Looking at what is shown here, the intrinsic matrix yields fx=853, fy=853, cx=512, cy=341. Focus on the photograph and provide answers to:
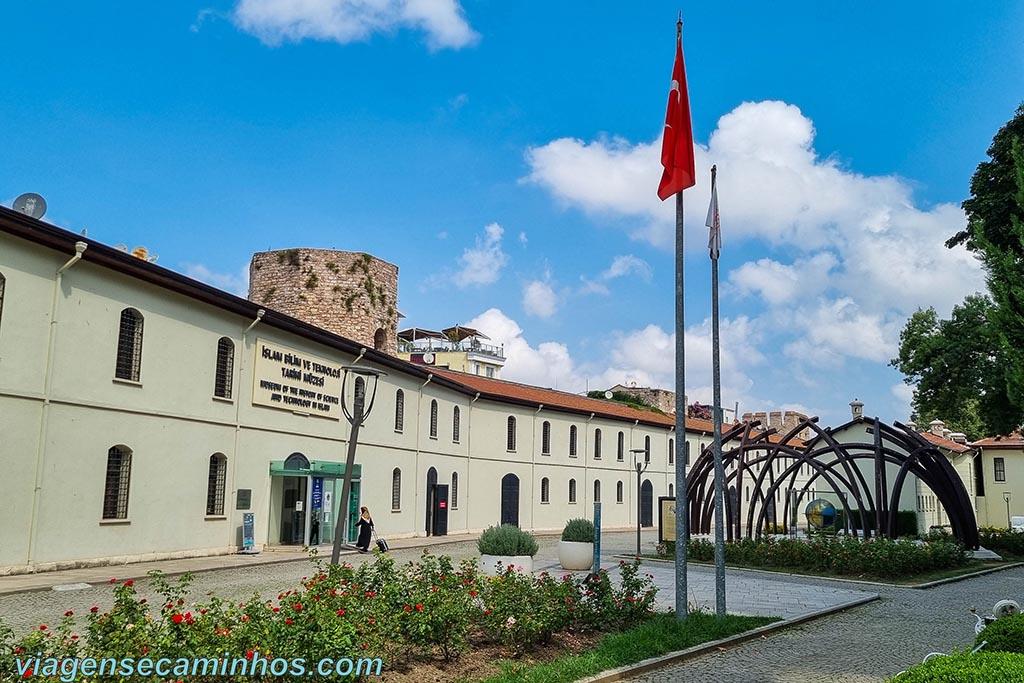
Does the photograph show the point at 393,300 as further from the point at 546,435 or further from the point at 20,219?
the point at 20,219

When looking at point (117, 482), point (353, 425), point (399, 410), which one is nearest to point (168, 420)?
point (117, 482)

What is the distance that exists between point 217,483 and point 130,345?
450 centimetres

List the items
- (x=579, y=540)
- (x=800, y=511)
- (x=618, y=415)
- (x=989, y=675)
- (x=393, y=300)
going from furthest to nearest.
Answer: (x=800, y=511)
(x=618, y=415)
(x=393, y=300)
(x=579, y=540)
(x=989, y=675)

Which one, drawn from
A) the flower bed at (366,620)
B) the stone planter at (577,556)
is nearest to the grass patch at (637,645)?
the flower bed at (366,620)

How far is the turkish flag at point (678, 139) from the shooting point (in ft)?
39.7

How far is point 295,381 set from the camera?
2527cm

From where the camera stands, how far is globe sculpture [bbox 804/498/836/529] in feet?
142

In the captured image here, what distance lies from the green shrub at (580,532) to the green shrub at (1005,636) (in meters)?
13.4

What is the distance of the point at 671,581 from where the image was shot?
19.1 m

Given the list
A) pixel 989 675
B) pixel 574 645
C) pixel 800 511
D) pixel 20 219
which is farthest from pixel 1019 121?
pixel 800 511

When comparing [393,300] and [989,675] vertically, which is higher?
[393,300]

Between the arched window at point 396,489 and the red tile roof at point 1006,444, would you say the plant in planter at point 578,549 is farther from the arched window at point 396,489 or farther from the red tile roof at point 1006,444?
the red tile roof at point 1006,444

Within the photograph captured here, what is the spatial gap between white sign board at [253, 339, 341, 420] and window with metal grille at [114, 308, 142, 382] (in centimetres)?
409

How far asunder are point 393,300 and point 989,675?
38.4 m
